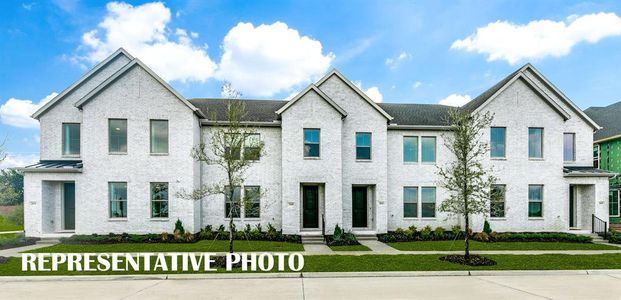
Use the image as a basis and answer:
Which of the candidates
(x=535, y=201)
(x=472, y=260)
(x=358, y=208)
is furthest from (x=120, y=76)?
(x=535, y=201)

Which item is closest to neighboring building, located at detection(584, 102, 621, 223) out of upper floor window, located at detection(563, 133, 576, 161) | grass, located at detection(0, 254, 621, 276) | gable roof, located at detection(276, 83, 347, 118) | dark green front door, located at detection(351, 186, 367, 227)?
upper floor window, located at detection(563, 133, 576, 161)

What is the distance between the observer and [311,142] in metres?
17.7

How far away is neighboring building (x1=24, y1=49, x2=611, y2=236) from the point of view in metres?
16.9

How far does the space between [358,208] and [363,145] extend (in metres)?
3.73

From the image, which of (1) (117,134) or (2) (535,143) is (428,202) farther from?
(1) (117,134)

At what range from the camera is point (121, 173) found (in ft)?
55.5

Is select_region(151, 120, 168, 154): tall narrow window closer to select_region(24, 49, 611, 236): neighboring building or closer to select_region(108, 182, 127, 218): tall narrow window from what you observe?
select_region(24, 49, 611, 236): neighboring building

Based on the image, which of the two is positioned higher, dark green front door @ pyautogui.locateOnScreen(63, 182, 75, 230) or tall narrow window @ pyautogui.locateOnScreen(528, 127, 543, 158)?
tall narrow window @ pyautogui.locateOnScreen(528, 127, 543, 158)

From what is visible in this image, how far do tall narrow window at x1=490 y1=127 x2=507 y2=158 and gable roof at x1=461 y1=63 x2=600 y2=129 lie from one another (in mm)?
1895

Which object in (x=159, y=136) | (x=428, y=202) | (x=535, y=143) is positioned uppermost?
(x=159, y=136)

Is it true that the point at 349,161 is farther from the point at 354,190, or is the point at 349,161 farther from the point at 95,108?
the point at 95,108

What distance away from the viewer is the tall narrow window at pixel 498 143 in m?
19.1

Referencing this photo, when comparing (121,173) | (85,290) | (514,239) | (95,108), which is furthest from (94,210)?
(514,239)

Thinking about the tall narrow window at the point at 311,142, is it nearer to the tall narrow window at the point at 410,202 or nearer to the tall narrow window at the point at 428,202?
the tall narrow window at the point at 410,202
